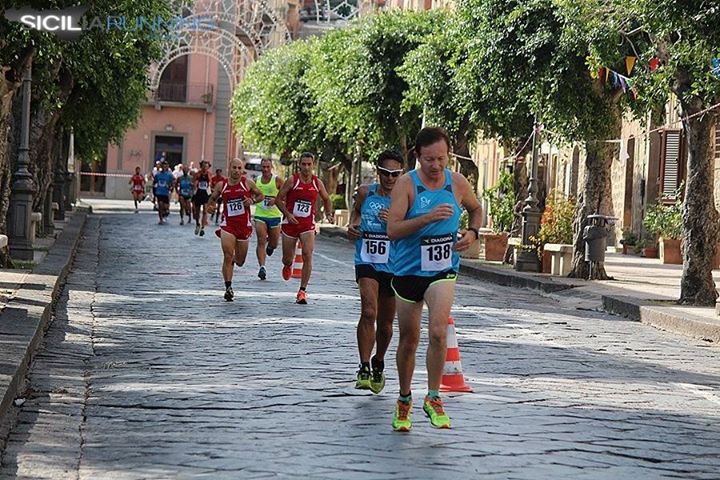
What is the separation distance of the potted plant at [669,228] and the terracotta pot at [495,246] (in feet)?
13.7

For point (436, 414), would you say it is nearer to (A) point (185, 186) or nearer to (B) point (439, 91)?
(B) point (439, 91)

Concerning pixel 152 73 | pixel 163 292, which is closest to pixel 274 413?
pixel 163 292

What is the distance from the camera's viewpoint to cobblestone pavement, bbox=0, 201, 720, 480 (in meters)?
8.60

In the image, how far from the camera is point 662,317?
20.1 meters

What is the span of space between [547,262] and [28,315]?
56.4 feet

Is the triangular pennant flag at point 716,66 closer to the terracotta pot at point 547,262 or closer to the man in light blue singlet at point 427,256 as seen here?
the terracotta pot at point 547,262

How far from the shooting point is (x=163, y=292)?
21500 millimetres

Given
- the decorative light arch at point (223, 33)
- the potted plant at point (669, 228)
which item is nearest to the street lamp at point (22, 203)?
the potted plant at point (669, 228)

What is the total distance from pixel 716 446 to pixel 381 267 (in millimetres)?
3137

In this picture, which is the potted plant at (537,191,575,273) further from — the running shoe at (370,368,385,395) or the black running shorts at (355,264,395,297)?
the running shoe at (370,368,385,395)

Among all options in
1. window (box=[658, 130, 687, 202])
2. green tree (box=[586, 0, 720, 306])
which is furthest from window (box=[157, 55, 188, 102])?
green tree (box=[586, 0, 720, 306])

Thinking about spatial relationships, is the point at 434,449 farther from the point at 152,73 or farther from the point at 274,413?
the point at 152,73

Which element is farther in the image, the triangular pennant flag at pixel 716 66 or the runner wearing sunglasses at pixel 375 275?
the triangular pennant flag at pixel 716 66

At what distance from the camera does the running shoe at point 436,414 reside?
9625 mm
